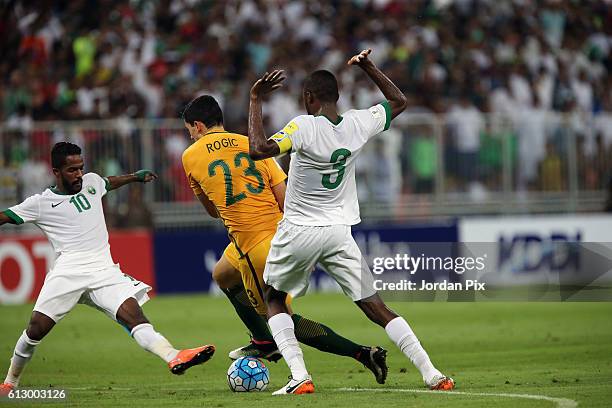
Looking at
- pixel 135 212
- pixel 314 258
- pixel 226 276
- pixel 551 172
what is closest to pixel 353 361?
pixel 226 276

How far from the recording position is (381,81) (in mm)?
9492

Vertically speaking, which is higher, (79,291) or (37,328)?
(79,291)

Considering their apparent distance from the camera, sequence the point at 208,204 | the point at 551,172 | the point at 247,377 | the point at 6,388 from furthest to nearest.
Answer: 1. the point at 551,172
2. the point at 208,204
3. the point at 6,388
4. the point at 247,377

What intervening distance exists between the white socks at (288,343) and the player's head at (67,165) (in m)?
2.14

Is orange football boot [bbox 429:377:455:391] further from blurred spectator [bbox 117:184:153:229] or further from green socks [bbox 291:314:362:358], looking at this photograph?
blurred spectator [bbox 117:184:153:229]

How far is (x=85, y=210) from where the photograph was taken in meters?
10.3

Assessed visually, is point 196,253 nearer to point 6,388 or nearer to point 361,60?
point 6,388

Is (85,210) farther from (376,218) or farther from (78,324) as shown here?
(376,218)

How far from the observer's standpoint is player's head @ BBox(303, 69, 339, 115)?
927 centimetres

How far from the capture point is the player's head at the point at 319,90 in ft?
30.4

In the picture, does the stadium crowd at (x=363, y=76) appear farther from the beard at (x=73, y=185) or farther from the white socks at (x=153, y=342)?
the white socks at (x=153, y=342)

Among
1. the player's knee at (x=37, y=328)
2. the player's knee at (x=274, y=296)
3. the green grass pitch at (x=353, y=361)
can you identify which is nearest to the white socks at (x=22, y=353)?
the player's knee at (x=37, y=328)

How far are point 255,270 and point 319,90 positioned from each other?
1.81 metres

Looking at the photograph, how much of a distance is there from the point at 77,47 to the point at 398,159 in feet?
21.3
